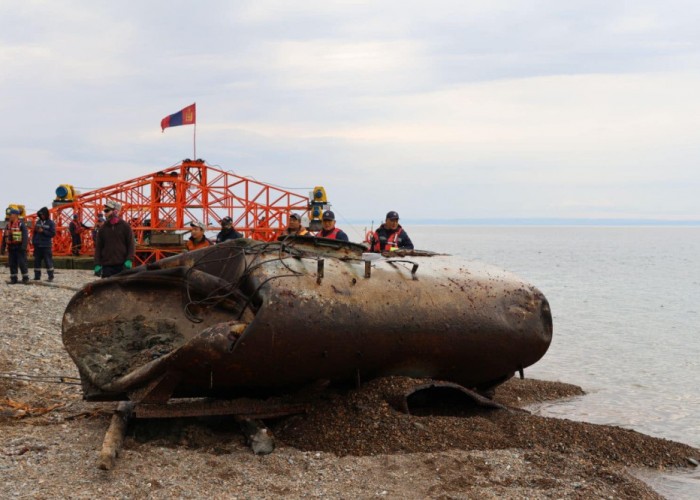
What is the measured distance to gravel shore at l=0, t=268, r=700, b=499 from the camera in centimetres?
552

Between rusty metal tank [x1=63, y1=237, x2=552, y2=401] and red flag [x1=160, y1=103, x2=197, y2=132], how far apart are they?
29.5m

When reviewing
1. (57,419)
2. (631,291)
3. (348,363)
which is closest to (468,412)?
(348,363)

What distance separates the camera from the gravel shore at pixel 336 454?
552 centimetres

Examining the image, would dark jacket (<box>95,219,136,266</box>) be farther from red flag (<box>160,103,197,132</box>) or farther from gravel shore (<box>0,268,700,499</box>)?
red flag (<box>160,103,197,132</box>)

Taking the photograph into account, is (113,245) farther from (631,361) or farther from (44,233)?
(631,361)

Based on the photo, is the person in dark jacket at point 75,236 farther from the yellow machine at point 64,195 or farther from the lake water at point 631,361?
the lake water at point 631,361

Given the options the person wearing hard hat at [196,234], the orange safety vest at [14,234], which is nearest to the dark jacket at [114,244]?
the person wearing hard hat at [196,234]

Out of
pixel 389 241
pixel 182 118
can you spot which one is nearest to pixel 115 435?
pixel 389 241

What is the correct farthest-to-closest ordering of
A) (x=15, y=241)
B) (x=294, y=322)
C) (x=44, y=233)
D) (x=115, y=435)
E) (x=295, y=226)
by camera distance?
(x=44, y=233)
(x=15, y=241)
(x=295, y=226)
(x=294, y=322)
(x=115, y=435)

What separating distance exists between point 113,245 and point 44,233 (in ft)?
25.8

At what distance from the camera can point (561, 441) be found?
690 cm

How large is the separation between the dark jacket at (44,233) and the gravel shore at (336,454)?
10435 mm

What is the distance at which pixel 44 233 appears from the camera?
17.8 metres

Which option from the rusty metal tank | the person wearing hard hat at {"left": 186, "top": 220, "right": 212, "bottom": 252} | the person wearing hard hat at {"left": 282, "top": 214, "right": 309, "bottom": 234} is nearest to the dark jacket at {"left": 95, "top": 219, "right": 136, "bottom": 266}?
the person wearing hard hat at {"left": 186, "top": 220, "right": 212, "bottom": 252}
